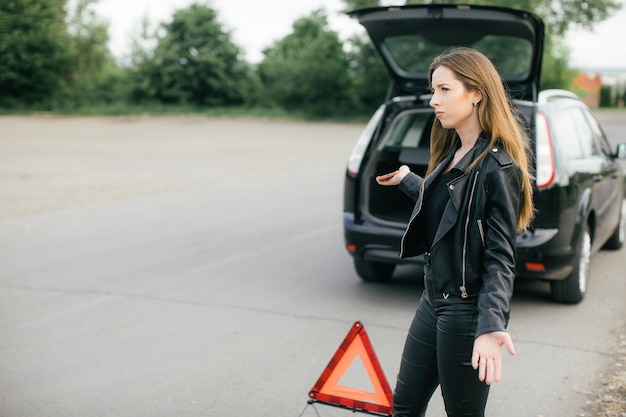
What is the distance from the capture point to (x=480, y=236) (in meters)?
2.53

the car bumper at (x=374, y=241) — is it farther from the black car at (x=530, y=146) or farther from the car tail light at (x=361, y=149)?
the car tail light at (x=361, y=149)

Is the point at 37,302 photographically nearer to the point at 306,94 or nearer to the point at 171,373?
the point at 171,373

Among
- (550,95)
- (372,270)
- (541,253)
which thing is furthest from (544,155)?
(372,270)

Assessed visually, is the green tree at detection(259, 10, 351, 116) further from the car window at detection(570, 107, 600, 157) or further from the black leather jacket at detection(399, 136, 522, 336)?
the black leather jacket at detection(399, 136, 522, 336)

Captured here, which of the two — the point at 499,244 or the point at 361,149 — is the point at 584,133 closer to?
the point at 361,149

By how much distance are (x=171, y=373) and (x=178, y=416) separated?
27.1 inches

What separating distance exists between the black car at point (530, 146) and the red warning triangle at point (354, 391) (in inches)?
97.2

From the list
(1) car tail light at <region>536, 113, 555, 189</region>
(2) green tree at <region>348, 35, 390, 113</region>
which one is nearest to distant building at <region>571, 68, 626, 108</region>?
(2) green tree at <region>348, 35, 390, 113</region>

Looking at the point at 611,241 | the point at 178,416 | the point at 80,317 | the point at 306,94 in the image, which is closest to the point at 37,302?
the point at 80,317

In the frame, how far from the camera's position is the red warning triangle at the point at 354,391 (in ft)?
11.9

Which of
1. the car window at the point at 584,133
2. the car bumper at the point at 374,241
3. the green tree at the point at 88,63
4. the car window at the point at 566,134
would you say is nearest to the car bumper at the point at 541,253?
the car window at the point at 566,134

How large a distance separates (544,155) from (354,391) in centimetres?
305

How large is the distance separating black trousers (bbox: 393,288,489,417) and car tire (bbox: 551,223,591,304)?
3.72 meters

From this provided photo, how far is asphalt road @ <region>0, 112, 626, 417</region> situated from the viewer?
448 cm
